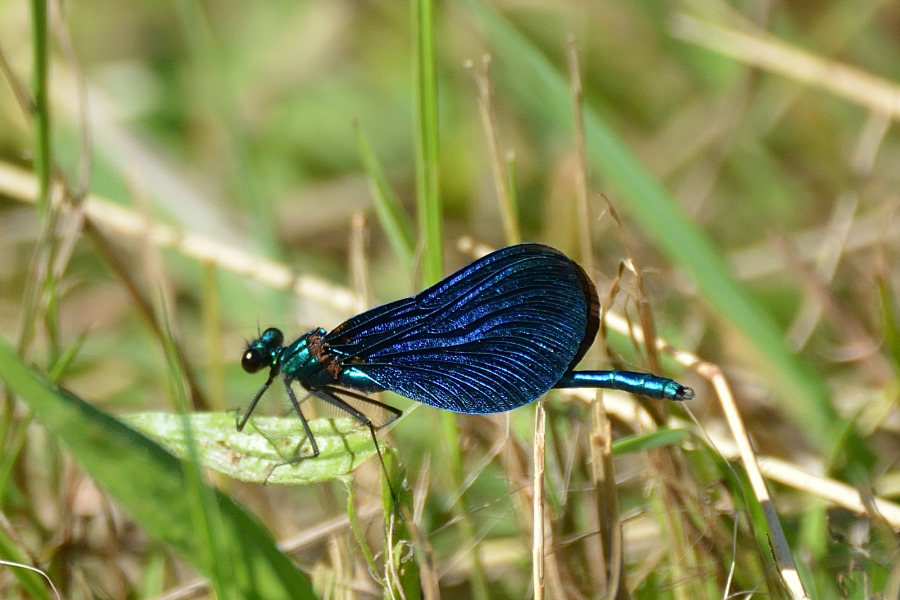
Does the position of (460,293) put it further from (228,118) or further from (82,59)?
(82,59)

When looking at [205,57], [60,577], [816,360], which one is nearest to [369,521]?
[60,577]

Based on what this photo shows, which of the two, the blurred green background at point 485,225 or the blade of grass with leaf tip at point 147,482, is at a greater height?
the blurred green background at point 485,225

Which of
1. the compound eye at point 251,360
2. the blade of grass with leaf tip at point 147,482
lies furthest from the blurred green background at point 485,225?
the blade of grass with leaf tip at point 147,482

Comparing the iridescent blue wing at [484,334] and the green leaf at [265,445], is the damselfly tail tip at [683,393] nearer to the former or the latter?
the iridescent blue wing at [484,334]

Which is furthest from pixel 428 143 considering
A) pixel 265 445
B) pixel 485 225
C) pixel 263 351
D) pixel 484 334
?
pixel 485 225

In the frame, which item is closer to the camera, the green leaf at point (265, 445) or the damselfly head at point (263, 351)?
the green leaf at point (265, 445)

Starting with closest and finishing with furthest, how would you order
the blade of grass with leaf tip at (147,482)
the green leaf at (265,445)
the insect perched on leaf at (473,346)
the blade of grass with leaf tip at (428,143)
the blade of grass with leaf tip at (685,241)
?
the blade of grass with leaf tip at (147,482) < the green leaf at (265,445) < the insect perched on leaf at (473,346) < the blade of grass with leaf tip at (428,143) < the blade of grass with leaf tip at (685,241)

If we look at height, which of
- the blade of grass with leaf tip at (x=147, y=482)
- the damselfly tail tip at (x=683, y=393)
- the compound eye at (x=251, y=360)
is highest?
the compound eye at (x=251, y=360)

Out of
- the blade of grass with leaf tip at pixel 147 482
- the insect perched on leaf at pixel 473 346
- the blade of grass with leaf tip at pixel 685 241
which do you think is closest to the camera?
the blade of grass with leaf tip at pixel 147 482
